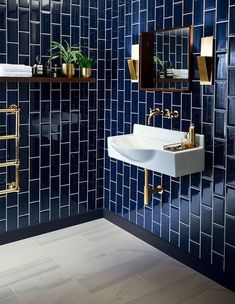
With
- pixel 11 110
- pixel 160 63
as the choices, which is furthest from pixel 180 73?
pixel 11 110

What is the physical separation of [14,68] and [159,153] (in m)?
1.24

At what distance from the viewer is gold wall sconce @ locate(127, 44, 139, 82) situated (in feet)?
10.5

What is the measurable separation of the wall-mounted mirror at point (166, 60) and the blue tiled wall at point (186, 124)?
0.06 m

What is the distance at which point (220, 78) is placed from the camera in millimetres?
2580

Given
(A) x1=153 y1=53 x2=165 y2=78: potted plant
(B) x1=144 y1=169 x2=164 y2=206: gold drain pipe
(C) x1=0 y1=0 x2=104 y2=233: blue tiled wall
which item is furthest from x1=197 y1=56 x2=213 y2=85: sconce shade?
(C) x1=0 y1=0 x2=104 y2=233: blue tiled wall

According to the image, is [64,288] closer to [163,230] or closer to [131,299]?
[131,299]

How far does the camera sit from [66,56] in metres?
3.28

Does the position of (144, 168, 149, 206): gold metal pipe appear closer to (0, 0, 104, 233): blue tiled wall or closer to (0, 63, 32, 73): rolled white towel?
(0, 0, 104, 233): blue tiled wall

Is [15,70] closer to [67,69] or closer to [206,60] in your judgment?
[67,69]

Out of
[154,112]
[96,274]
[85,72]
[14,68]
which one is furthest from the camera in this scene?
[85,72]

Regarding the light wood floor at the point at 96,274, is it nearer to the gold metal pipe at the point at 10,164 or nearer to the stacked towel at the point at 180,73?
the gold metal pipe at the point at 10,164

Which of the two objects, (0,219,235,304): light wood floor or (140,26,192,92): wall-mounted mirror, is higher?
(140,26,192,92): wall-mounted mirror

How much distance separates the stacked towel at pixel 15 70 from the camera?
114 inches

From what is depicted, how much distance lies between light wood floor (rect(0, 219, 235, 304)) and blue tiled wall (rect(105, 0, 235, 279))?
19cm
